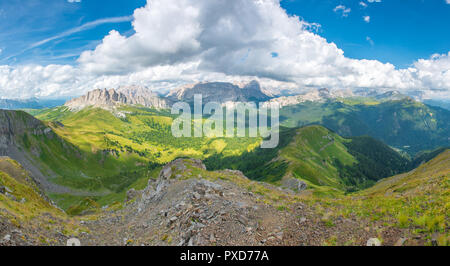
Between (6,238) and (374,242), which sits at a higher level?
(374,242)

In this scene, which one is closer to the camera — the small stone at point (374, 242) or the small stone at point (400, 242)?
the small stone at point (400, 242)

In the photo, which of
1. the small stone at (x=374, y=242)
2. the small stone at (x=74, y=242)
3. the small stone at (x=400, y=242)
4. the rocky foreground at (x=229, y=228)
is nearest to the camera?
the small stone at (x=400, y=242)

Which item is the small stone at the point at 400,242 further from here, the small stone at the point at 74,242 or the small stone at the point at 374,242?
the small stone at the point at 74,242

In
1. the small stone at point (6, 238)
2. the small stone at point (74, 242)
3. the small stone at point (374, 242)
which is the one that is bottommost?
the small stone at point (74, 242)

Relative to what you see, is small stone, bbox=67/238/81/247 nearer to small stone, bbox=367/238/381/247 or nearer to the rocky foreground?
the rocky foreground

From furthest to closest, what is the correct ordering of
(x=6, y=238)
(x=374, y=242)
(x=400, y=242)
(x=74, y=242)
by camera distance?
(x=74, y=242)
(x=6, y=238)
(x=374, y=242)
(x=400, y=242)

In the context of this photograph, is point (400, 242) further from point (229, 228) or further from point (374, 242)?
point (229, 228)

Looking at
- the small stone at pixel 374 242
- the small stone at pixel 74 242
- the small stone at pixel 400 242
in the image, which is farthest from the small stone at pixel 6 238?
the small stone at pixel 400 242

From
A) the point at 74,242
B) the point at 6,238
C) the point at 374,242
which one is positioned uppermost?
the point at 374,242

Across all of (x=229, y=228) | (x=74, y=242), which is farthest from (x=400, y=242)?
(x=74, y=242)

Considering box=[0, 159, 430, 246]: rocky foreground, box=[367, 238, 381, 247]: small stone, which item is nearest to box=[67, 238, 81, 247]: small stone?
box=[0, 159, 430, 246]: rocky foreground

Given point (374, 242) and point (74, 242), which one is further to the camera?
point (74, 242)

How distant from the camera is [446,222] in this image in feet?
45.5
